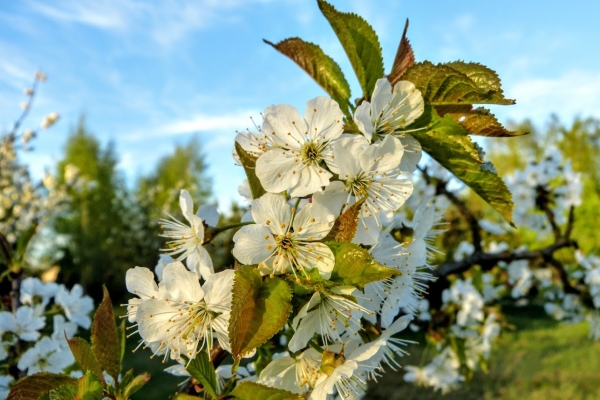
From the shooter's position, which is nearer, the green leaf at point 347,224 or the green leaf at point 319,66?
the green leaf at point 347,224

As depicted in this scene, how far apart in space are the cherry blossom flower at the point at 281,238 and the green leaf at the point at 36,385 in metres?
0.42

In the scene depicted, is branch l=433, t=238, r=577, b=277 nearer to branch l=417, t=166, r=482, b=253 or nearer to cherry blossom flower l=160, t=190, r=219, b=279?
branch l=417, t=166, r=482, b=253

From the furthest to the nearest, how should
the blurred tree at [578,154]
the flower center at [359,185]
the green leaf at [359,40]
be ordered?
the blurred tree at [578,154], the green leaf at [359,40], the flower center at [359,185]

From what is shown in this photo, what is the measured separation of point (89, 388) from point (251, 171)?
45 cm

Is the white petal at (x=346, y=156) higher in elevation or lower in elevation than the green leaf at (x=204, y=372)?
higher

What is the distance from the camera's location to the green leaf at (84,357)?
2.93 feet

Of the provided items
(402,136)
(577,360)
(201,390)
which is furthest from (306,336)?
(577,360)

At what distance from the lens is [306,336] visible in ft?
2.66

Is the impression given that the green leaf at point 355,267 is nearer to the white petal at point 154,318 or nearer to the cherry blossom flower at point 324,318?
the cherry blossom flower at point 324,318

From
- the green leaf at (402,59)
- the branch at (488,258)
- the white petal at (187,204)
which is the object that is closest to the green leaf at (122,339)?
the white petal at (187,204)

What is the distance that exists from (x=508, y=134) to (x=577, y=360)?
6726mm

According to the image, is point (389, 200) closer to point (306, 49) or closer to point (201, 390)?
point (306, 49)

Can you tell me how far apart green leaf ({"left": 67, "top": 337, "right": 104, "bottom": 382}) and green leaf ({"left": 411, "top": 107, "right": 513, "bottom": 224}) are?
73 cm

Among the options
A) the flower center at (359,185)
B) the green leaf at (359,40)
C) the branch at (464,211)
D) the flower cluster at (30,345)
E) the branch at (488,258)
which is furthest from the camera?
the branch at (464,211)
